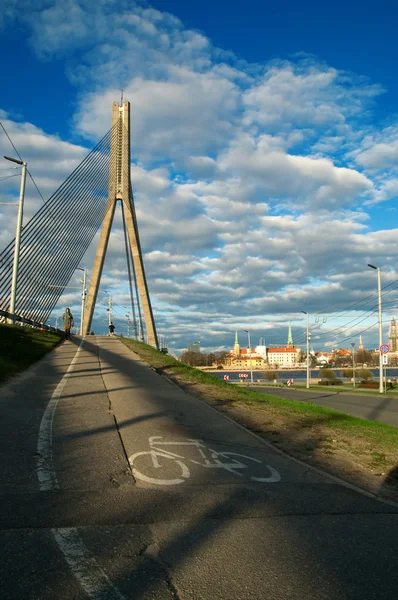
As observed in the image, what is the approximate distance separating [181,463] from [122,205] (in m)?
33.1

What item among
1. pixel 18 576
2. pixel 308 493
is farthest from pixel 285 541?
pixel 18 576

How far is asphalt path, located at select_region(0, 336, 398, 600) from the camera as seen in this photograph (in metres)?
3.05

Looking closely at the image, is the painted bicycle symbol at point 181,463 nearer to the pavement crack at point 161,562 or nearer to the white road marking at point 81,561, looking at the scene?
the white road marking at point 81,561

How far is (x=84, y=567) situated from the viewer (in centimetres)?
314

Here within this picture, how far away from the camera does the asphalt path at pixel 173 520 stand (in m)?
3.05

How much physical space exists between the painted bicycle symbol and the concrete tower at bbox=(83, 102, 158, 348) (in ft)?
98.3

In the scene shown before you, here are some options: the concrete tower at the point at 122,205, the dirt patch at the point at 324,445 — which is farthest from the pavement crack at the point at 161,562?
the concrete tower at the point at 122,205

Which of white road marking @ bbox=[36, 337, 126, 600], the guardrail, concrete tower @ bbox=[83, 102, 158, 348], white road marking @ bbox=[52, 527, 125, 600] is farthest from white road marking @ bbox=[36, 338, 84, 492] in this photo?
concrete tower @ bbox=[83, 102, 158, 348]

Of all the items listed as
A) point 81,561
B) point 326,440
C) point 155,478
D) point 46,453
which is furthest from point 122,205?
point 81,561

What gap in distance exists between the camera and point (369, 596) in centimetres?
301

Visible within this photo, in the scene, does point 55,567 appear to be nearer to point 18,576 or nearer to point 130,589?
point 18,576

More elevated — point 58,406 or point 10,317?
point 10,317

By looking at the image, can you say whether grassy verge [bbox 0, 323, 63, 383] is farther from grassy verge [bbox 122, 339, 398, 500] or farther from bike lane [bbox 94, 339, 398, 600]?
bike lane [bbox 94, 339, 398, 600]

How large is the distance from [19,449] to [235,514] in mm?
2889
